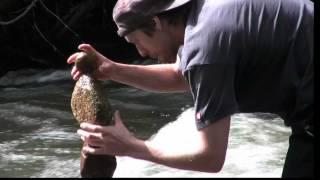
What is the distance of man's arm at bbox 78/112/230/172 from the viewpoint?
2537 mm

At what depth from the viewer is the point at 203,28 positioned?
2484 mm

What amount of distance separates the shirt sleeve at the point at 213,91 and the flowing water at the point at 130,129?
1931 mm

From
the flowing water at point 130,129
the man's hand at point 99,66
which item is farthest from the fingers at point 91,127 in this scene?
the flowing water at point 130,129

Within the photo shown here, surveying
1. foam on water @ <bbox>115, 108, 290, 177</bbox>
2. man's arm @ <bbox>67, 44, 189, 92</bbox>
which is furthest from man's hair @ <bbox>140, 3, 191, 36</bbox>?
foam on water @ <bbox>115, 108, 290, 177</bbox>

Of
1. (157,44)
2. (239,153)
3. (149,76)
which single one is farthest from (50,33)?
(157,44)

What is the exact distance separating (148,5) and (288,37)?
52 cm

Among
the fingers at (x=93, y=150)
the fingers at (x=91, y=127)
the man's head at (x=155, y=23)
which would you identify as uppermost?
the man's head at (x=155, y=23)

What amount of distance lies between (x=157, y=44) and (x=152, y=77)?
653 mm

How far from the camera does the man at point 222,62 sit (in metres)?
2.49

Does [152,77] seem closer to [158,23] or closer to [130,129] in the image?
[158,23]

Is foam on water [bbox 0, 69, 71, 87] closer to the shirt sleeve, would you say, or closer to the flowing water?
the flowing water

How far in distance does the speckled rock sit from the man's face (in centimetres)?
29

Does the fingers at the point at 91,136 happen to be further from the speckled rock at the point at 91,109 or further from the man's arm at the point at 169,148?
the speckled rock at the point at 91,109

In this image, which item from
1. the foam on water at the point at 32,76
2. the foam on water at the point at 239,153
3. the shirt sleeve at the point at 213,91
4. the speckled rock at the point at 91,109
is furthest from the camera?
the foam on water at the point at 32,76
